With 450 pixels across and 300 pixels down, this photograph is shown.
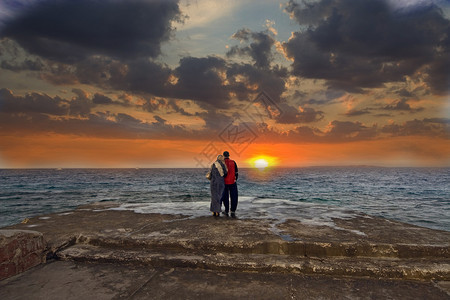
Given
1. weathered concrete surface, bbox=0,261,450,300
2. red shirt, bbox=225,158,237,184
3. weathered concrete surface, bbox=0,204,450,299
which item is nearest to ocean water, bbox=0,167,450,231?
red shirt, bbox=225,158,237,184

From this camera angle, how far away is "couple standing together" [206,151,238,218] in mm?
6219

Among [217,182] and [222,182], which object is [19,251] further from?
[222,182]

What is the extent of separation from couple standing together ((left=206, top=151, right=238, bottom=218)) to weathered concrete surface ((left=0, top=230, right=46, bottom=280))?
3621 mm

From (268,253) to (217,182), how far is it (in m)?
2.77

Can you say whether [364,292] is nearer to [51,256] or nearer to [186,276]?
[186,276]

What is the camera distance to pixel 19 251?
10.6 feet

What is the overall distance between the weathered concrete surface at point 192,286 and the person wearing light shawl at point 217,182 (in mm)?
2850

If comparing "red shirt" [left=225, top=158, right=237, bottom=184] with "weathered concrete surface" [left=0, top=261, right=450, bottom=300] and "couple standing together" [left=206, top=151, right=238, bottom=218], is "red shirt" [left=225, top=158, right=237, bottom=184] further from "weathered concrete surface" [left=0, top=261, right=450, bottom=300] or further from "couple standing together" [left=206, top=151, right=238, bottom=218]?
"weathered concrete surface" [left=0, top=261, right=450, bottom=300]

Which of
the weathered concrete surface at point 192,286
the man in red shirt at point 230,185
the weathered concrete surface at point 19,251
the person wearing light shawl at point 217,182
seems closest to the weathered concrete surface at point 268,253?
the weathered concrete surface at point 192,286

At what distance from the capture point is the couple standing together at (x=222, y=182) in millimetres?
6219

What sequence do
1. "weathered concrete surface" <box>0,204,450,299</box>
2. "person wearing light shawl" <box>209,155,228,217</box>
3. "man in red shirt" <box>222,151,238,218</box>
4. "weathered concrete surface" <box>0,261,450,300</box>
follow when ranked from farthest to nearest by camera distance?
1. "man in red shirt" <box>222,151,238,218</box>
2. "person wearing light shawl" <box>209,155,228,217</box>
3. "weathered concrete surface" <box>0,204,450,299</box>
4. "weathered concrete surface" <box>0,261,450,300</box>

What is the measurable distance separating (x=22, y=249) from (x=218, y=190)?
397cm

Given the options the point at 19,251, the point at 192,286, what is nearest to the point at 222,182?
the point at 192,286

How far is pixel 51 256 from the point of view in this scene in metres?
3.77
